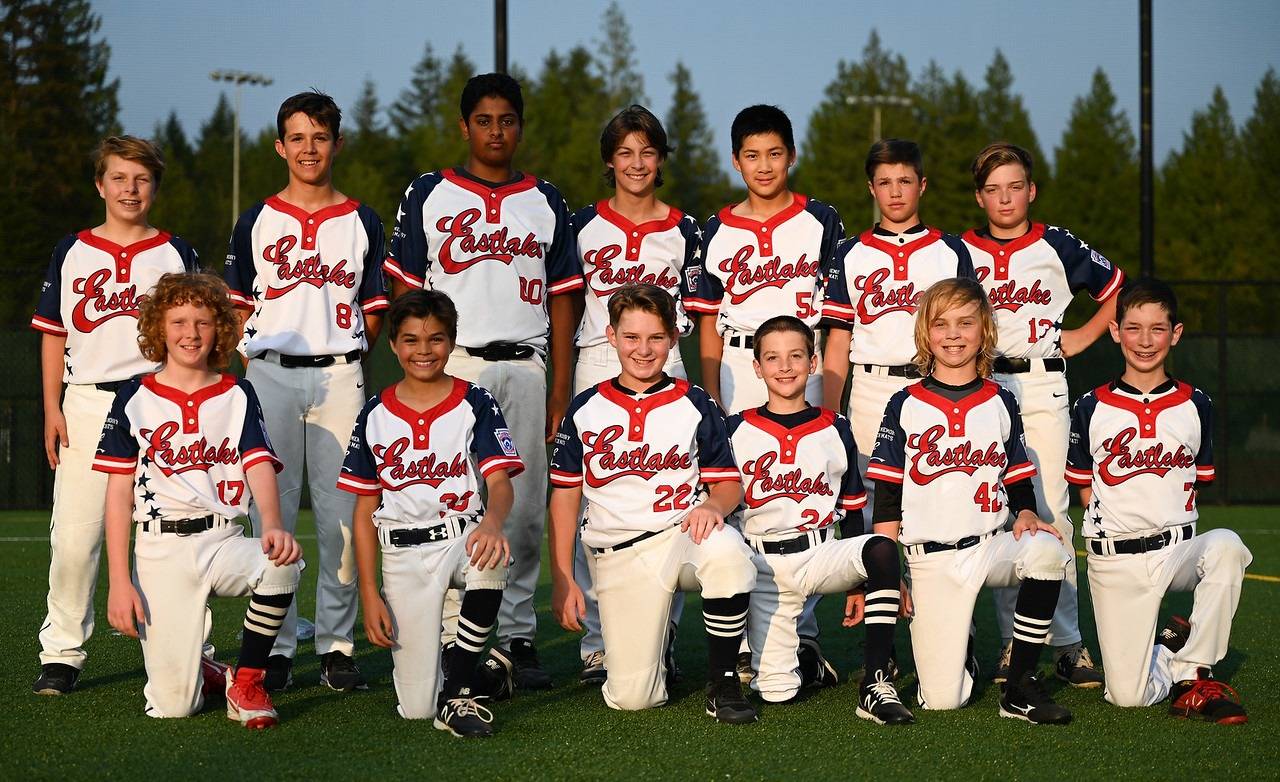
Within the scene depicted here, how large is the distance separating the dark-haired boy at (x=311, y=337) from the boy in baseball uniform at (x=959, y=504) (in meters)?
1.97

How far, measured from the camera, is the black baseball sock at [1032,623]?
4.22 metres

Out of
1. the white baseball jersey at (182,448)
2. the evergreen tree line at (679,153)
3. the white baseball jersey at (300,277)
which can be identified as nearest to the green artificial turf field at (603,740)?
the white baseball jersey at (182,448)

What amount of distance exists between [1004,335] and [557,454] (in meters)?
1.85

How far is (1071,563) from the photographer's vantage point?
4789mm

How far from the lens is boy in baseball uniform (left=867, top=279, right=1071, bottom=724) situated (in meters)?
4.25

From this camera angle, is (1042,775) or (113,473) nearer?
(1042,775)

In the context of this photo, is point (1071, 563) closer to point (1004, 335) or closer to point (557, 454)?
point (1004, 335)

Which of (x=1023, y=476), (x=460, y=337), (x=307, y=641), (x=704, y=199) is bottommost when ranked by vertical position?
(x=307, y=641)

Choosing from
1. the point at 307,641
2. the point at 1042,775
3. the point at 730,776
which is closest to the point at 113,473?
the point at 307,641

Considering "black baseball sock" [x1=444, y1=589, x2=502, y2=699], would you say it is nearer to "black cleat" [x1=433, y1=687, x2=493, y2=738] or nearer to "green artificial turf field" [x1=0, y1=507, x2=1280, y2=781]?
"black cleat" [x1=433, y1=687, x2=493, y2=738]

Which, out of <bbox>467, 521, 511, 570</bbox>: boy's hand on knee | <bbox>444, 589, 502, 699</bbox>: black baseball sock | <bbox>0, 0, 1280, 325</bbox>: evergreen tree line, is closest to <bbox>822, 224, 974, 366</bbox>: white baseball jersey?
<bbox>467, 521, 511, 570</bbox>: boy's hand on knee

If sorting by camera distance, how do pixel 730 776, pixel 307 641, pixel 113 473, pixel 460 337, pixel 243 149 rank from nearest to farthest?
pixel 730 776, pixel 113 473, pixel 460 337, pixel 307 641, pixel 243 149

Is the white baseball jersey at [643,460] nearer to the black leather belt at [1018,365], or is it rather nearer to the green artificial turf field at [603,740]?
the green artificial turf field at [603,740]

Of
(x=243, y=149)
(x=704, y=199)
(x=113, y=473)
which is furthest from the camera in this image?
(x=243, y=149)
